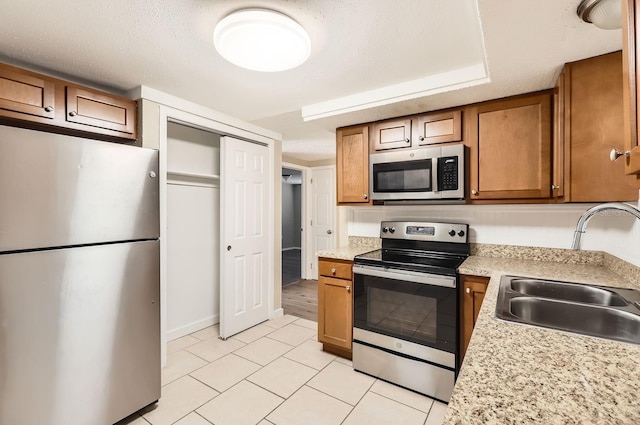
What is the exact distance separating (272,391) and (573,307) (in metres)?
1.84

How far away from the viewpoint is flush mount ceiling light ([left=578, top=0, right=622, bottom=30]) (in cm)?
112

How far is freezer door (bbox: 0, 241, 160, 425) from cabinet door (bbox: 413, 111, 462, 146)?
82.5 inches

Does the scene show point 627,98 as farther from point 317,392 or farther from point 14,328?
point 14,328

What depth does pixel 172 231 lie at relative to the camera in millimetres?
2939

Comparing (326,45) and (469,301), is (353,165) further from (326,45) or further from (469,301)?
(469,301)

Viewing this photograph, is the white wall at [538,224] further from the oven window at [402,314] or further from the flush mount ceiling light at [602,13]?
the flush mount ceiling light at [602,13]

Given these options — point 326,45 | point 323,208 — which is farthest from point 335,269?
point 323,208

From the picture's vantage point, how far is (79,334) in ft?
5.15

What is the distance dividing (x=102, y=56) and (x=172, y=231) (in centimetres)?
158

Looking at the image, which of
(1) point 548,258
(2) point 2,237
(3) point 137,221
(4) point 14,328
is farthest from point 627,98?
(4) point 14,328

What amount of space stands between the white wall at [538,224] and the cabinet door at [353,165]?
1.30 feet

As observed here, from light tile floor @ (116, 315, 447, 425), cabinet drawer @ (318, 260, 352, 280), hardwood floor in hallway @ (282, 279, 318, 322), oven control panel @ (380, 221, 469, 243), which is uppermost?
oven control panel @ (380, 221, 469, 243)

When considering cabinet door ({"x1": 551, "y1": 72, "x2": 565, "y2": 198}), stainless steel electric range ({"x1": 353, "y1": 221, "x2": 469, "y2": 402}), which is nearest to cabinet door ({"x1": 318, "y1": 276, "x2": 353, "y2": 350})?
stainless steel electric range ({"x1": 353, "y1": 221, "x2": 469, "y2": 402})

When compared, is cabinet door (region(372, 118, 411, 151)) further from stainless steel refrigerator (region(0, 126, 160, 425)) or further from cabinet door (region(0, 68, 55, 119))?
cabinet door (region(0, 68, 55, 119))
